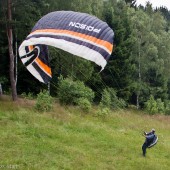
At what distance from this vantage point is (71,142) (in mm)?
15914

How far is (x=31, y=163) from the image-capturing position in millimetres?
12734

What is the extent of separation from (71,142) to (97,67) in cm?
1635

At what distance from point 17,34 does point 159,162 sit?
15.4m

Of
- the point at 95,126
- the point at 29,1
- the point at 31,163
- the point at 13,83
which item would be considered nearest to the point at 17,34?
the point at 29,1

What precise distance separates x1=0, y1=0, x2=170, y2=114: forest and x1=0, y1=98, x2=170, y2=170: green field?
92.7 inches

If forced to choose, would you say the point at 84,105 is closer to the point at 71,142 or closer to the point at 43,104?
the point at 43,104

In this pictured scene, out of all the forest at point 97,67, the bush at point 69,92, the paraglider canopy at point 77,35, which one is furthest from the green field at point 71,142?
the paraglider canopy at point 77,35

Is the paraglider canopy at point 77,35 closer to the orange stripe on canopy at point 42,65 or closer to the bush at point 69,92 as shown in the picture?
the orange stripe on canopy at point 42,65

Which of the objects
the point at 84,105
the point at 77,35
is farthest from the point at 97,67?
the point at 77,35

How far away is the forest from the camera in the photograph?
2441cm

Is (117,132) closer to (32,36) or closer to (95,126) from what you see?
(95,126)

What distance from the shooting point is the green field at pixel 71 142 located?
13.3 m

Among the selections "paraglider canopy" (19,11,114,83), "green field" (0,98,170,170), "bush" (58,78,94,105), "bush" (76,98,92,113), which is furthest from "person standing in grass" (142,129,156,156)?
"bush" (58,78,94,105)

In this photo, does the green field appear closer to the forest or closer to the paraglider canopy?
the forest
